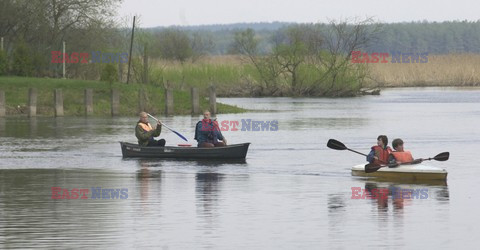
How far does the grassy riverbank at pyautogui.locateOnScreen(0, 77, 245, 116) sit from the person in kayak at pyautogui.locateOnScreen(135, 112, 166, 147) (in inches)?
1035

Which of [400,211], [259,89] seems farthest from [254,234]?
[259,89]

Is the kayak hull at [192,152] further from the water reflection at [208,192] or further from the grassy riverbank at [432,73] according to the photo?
the grassy riverbank at [432,73]

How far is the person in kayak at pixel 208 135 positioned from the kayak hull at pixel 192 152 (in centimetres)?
24

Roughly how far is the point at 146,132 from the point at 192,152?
5.87 ft

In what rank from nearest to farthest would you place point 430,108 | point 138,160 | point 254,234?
point 254,234, point 138,160, point 430,108

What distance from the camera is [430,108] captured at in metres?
75.4

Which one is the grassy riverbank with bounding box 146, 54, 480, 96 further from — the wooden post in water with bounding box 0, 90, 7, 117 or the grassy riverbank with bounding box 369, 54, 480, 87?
the wooden post in water with bounding box 0, 90, 7, 117

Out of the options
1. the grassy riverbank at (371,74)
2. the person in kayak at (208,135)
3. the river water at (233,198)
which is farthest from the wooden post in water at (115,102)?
the person in kayak at (208,135)

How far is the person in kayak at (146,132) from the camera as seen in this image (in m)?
36.4

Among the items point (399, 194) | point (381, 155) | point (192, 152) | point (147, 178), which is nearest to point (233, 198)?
point (399, 194)

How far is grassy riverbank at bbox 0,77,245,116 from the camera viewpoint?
63.4m

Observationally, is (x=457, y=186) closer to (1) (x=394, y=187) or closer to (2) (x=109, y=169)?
(1) (x=394, y=187)

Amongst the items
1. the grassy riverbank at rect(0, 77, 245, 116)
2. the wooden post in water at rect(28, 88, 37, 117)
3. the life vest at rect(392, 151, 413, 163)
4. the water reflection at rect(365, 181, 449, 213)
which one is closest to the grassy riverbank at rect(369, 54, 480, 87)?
the grassy riverbank at rect(0, 77, 245, 116)

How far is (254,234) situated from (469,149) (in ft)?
74.7
